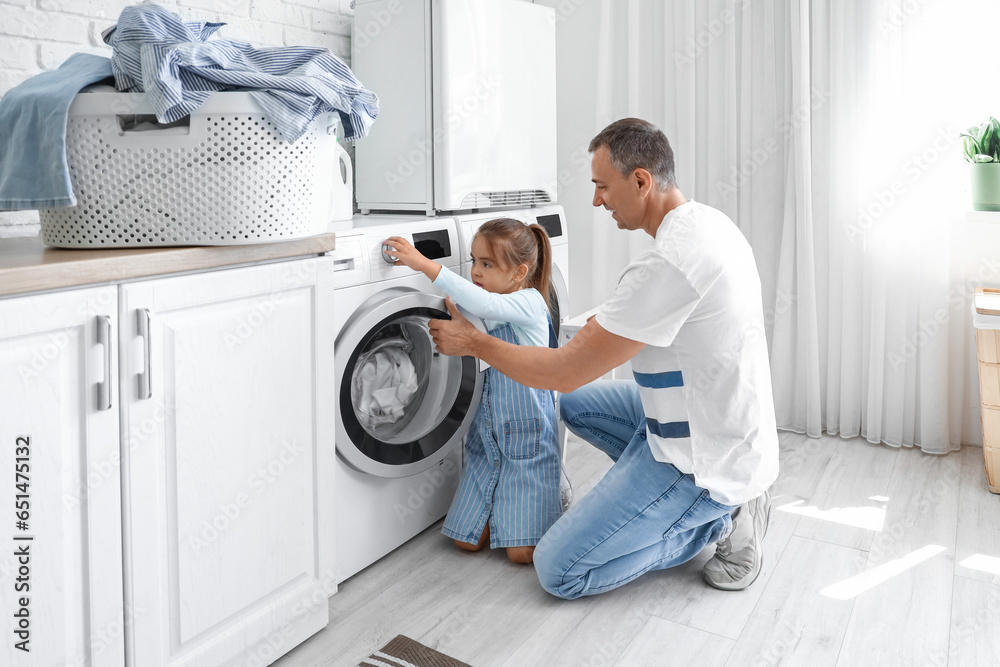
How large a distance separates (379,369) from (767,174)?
175cm

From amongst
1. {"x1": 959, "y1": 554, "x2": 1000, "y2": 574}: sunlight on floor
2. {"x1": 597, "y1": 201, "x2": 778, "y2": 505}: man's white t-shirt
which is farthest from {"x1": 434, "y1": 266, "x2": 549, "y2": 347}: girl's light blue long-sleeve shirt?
{"x1": 959, "y1": 554, "x2": 1000, "y2": 574}: sunlight on floor

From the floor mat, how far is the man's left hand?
Result: 65 cm

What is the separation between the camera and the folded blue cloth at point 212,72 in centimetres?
120

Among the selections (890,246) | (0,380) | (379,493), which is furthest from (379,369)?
(890,246)

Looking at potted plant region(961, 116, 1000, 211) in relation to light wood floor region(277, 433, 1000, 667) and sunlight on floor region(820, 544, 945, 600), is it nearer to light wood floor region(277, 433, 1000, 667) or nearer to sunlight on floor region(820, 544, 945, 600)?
light wood floor region(277, 433, 1000, 667)

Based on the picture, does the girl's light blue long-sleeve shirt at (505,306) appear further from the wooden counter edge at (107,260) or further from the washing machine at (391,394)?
the wooden counter edge at (107,260)

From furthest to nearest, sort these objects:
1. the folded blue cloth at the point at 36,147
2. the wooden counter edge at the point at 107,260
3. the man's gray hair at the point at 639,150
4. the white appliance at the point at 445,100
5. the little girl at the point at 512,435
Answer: the white appliance at the point at 445,100
the little girl at the point at 512,435
the man's gray hair at the point at 639,150
the folded blue cloth at the point at 36,147
the wooden counter edge at the point at 107,260

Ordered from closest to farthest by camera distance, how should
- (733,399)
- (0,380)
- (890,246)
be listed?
1. (0,380)
2. (733,399)
3. (890,246)

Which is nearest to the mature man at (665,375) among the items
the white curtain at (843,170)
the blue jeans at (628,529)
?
the blue jeans at (628,529)

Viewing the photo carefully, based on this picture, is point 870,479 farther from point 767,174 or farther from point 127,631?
point 127,631

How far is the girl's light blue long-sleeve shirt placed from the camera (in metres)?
1.87

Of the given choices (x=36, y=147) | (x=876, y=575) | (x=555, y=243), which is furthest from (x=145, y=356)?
(x=876, y=575)

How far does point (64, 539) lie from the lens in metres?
1.16

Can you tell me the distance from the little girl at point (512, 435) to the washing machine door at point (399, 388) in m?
0.09
